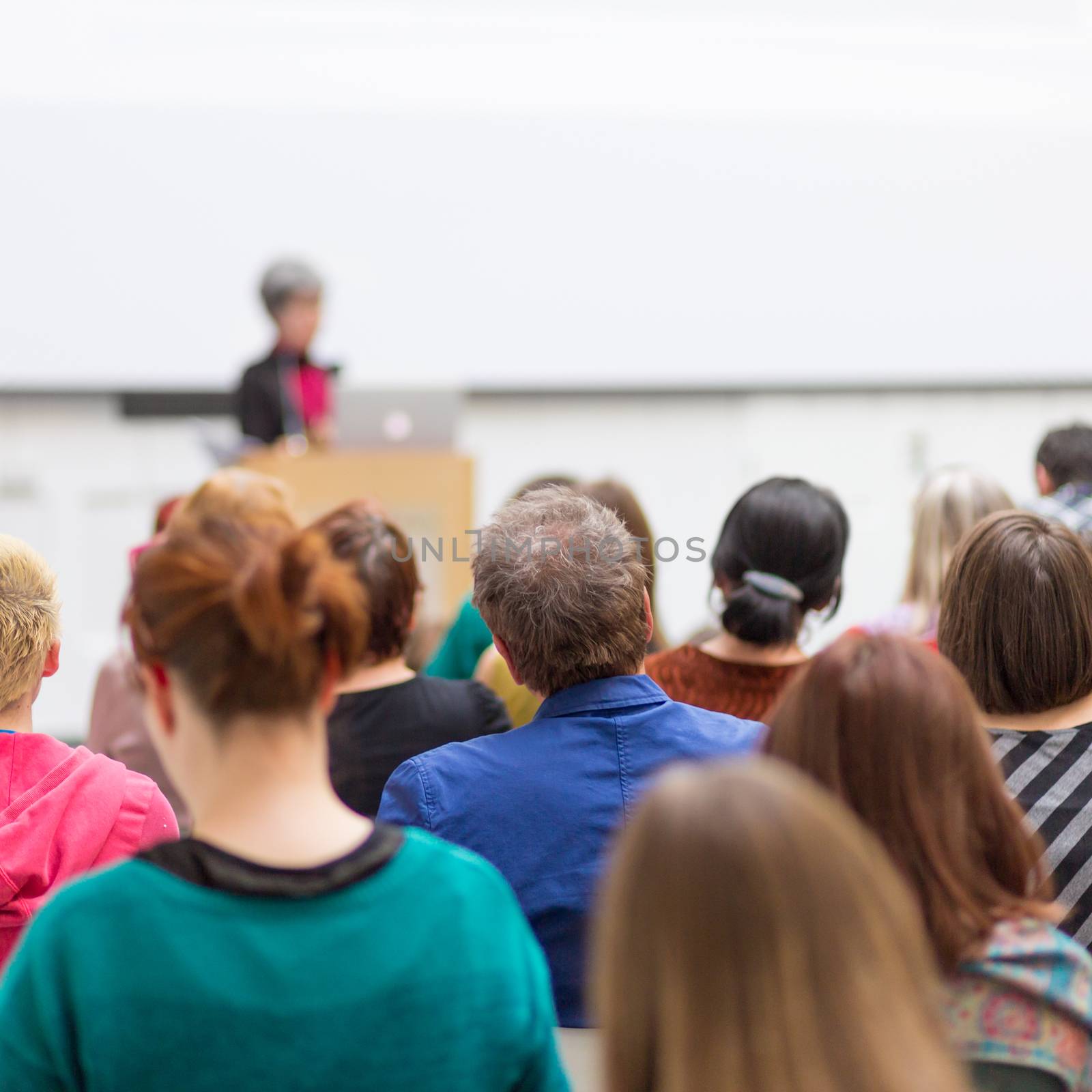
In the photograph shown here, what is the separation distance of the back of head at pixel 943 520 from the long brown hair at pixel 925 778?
5.44 ft

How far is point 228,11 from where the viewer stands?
4508 mm

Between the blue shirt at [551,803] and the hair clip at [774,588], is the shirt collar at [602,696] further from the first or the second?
the hair clip at [774,588]

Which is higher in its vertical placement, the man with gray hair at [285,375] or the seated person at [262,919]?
the man with gray hair at [285,375]

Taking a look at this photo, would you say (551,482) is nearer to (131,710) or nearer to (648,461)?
(131,710)

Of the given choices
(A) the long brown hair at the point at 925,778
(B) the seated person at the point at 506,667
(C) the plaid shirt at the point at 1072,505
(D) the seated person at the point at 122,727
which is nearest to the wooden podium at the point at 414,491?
(B) the seated person at the point at 506,667

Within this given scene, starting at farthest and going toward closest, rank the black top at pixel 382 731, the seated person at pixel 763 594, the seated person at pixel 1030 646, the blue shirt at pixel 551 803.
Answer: the seated person at pixel 763 594 → the black top at pixel 382 731 → the seated person at pixel 1030 646 → the blue shirt at pixel 551 803

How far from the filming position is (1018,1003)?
1.03m

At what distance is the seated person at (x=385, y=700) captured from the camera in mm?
1919

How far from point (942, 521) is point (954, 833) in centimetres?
177

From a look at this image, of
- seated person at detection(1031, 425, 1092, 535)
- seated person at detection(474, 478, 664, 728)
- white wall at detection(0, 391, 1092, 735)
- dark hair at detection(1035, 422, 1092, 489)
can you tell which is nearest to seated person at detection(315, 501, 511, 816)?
seated person at detection(474, 478, 664, 728)

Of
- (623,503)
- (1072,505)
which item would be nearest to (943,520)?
(1072,505)

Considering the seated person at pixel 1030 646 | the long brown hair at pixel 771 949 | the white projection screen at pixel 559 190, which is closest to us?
the long brown hair at pixel 771 949

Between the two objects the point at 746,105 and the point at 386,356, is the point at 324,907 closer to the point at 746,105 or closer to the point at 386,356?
the point at 386,356

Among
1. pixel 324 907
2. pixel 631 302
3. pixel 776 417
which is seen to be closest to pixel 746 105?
pixel 631 302
